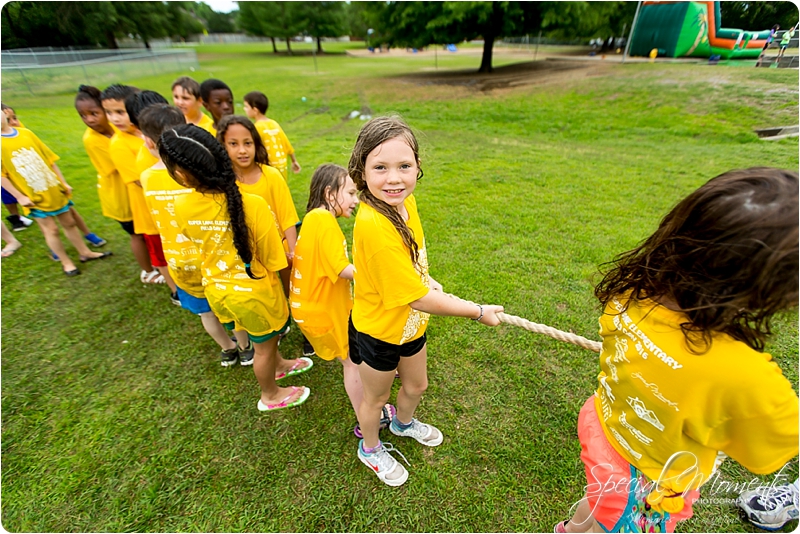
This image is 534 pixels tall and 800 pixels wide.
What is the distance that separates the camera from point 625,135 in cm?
960

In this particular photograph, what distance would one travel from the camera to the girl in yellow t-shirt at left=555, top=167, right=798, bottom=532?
2.99 ft

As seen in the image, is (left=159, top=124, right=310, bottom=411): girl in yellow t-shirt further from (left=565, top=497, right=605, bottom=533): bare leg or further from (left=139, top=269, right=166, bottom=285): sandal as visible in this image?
(left=139, top=269, right=166, bottom=285): sandal

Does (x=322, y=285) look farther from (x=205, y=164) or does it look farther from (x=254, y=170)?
(x=254, y=170)

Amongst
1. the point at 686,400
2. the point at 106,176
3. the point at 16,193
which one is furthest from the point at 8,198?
the point at 686,400

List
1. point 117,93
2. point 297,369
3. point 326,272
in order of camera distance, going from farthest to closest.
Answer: point 117,93
point 297,369
point 326,272

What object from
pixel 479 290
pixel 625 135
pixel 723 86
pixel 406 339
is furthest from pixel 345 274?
pixel 723 86

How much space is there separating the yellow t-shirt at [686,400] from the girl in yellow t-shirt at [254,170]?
7.06ft

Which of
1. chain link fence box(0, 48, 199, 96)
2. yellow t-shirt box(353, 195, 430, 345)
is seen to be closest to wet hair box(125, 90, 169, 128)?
yellow t-shirt box(353, 195, 430, 345)

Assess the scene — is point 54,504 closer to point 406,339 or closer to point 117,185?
point 406,339

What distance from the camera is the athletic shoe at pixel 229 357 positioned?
2979 mm

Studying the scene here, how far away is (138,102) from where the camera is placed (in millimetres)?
3061

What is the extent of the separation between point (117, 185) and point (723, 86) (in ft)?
49.4

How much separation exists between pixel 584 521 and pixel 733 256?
136 cm

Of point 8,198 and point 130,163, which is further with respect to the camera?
point 8,198
